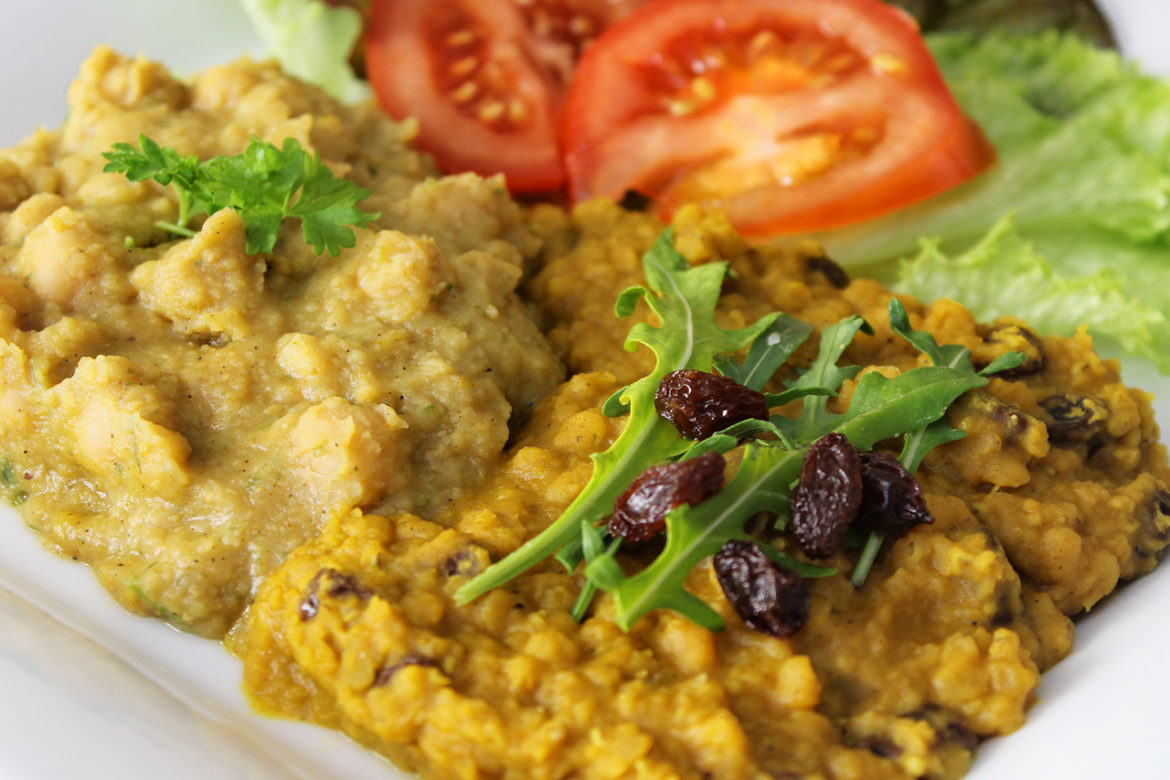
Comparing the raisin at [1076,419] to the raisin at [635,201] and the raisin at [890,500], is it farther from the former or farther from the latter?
the raisin at [635,201]

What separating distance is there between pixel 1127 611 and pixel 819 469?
1.07 meters

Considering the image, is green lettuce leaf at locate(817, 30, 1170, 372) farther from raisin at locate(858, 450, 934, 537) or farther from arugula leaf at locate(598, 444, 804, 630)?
arugula leaf at locate(598, 444, 804, 630)

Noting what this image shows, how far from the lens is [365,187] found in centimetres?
394

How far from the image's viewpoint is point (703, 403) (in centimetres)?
302

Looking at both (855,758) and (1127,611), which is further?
(1127,611)

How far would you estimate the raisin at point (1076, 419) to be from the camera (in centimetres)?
338

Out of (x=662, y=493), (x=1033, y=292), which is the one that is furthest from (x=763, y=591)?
(x=1033, y=292)

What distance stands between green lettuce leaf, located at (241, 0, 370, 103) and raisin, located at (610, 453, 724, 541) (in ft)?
11.3

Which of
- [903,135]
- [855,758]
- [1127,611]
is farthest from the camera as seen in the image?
[903,135]

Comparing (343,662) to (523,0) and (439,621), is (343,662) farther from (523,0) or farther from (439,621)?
(523,0)

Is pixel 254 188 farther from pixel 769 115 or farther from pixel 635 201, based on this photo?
pixel 769 115

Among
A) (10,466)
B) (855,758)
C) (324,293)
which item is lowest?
(10,466)

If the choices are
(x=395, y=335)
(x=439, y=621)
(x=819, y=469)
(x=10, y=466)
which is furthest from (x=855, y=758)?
(x=10, y=466)

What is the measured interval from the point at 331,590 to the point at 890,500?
1471mm
